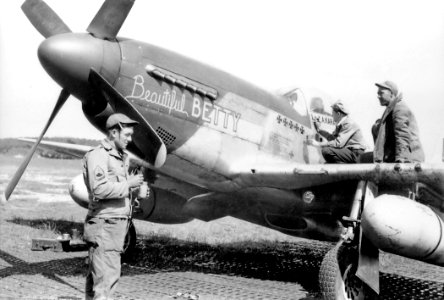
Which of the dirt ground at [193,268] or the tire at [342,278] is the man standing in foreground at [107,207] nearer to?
the dirt ground at [193,268]

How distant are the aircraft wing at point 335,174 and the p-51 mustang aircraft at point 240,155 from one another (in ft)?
0.04

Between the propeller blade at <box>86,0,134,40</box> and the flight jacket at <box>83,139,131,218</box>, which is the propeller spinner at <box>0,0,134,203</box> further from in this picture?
the flight jacket at <box>83,139,131,218</box>

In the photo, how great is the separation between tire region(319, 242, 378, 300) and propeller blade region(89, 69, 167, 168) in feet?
6.49

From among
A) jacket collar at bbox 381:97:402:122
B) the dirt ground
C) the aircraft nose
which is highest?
jacket collar at bbox 381:97:402:122

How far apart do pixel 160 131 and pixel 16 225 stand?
537 cm

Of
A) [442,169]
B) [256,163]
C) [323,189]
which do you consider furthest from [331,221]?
[442,169]

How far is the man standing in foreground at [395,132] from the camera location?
5.59m

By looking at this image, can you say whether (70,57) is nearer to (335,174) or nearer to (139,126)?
(139,126)

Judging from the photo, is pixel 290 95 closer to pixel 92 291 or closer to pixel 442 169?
pixel 442 169

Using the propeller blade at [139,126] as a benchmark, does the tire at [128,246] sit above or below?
below

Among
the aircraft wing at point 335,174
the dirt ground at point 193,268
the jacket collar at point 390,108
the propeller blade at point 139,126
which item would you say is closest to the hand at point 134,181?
the propeller blade at point 139,126

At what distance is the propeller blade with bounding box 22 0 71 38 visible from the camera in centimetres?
550

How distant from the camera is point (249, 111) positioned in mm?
6246

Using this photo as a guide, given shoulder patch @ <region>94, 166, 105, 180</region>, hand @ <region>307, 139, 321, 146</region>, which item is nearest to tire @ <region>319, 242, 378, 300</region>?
hand @ <region>307, 139, 321, 146</region>
